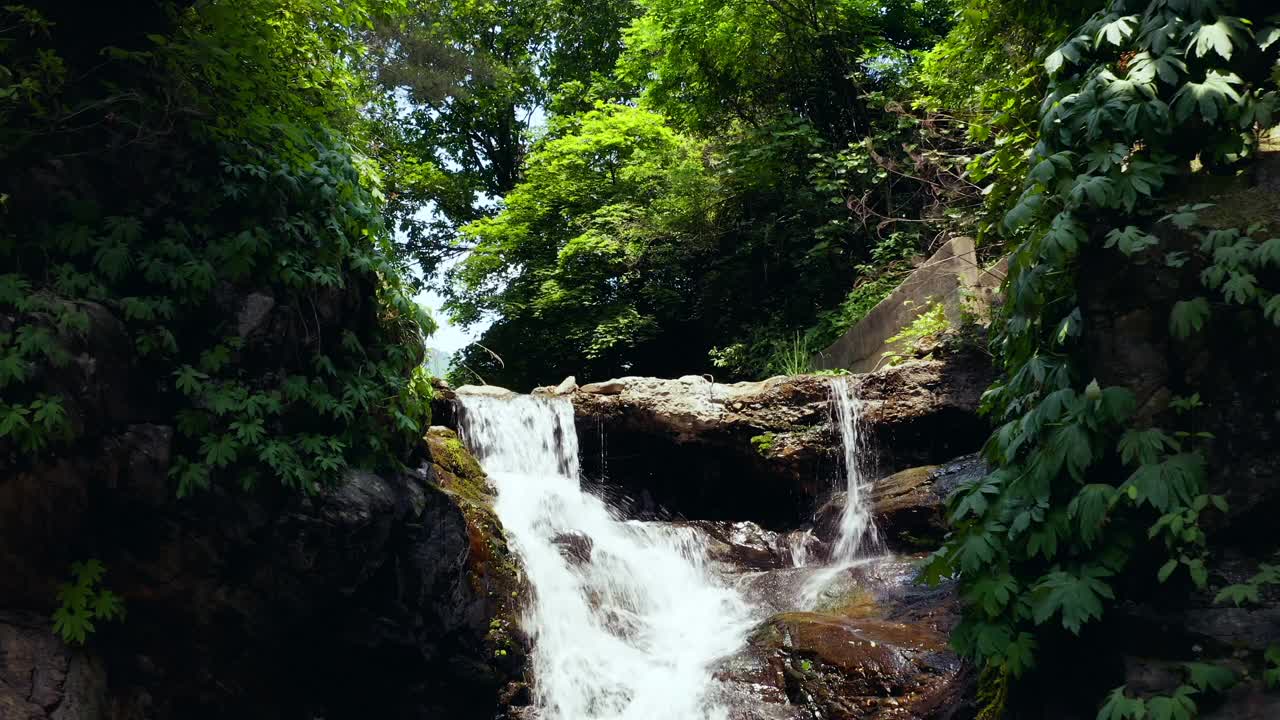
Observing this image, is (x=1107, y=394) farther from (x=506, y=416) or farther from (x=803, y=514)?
(x=506, y=416)

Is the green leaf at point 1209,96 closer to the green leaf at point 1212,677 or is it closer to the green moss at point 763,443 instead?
the green leaf at point 1212,677

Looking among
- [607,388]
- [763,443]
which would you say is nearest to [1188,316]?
[763,443]

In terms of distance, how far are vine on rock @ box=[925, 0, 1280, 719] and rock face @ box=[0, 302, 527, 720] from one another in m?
3.61

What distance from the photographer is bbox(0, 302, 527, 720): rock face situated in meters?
4.56

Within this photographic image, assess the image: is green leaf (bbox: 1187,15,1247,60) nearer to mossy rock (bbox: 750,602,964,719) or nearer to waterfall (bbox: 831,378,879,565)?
mossy rock (bbox: 750,602,964,719)

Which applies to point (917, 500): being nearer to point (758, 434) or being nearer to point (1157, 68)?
point (758, 434)

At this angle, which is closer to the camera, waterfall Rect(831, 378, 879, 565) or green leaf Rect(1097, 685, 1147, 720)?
green leaf Rect(1097, 685, 1147, 720)

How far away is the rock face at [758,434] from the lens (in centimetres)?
983

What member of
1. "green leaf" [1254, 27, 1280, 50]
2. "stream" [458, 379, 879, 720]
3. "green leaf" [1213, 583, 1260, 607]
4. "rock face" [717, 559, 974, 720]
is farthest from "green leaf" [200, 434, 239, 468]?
"green leaf" [1254, 27, 1280, 50]

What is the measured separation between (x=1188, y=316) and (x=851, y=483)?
655 centimetres

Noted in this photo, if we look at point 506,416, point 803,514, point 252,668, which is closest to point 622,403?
point 506,416

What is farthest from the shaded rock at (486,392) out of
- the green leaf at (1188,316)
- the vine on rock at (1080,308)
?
the green leaf at (1188,316)

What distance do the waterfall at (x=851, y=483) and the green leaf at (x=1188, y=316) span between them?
5670mm

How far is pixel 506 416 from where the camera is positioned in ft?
35.2
